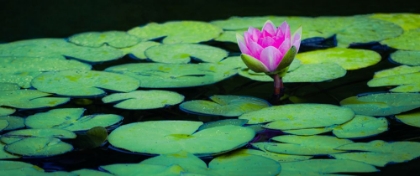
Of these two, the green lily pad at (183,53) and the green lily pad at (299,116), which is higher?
the green lily pad at (183,53)

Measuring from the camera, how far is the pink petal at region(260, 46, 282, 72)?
2.04 m

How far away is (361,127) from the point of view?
75.4 inches

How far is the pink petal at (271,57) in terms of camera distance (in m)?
2.04

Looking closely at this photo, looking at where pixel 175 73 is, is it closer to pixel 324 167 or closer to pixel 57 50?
pixel 57 50

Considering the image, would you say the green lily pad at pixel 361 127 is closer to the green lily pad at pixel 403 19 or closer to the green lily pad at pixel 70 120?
the green lily pad at pixel 70 120

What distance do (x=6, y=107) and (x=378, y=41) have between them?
4.58 feet

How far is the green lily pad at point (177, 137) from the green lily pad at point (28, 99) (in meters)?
0.33

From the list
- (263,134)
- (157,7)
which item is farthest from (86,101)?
(157,7)

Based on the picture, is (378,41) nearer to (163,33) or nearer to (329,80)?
(329,80)

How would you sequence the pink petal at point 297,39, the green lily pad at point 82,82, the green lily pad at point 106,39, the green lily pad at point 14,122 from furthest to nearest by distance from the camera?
the green lily pad at point 106,39, the green lily pad at point 82,82, the pink petal at point 297,39, the green lily pad at point 14,122

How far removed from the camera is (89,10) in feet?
11.7

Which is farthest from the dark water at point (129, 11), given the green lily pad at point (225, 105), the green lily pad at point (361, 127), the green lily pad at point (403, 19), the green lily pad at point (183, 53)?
the green lily pad at point (361, 127)

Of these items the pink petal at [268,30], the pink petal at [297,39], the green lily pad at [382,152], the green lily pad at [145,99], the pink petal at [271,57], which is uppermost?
the pink petal at [268,30]

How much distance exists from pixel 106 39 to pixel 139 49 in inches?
7.1
